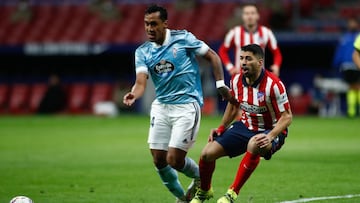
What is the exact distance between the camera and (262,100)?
9031mm

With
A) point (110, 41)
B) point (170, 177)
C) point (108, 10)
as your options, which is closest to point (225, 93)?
point (170, 177)

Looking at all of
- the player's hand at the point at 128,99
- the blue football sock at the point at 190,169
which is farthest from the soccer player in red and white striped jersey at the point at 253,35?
the player's hand at the point at 128,99

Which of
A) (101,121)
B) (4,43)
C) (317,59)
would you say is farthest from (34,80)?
(317,59)

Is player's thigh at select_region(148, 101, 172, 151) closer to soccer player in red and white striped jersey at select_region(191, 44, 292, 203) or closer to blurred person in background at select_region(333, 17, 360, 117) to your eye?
soccer player in red and white striped jersey at select_region(191, 44, 292, 203)

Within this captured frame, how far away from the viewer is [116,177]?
12297 millimetres

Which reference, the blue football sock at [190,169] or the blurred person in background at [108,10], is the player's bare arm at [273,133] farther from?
the blurred person in background at [108,10]

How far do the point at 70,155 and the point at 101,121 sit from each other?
10982 millimetres

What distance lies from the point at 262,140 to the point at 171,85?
1.15m

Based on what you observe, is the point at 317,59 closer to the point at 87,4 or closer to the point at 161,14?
the point at 87,4

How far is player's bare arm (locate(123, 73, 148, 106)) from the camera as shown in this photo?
8484mm

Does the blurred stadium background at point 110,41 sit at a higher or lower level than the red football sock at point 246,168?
lower

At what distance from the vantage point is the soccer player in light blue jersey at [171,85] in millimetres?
A: 9039

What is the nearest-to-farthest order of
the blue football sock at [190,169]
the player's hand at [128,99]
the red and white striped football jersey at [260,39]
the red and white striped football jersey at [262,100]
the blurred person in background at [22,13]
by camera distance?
the player's hand at [128,99] < the red and white striped football jersey at [262,100] < the blue football sock at [190,169] < the red and white striped football jersey at [260,39] < the blurred person in background at [22,13]

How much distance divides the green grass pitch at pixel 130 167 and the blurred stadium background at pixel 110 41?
7.75m
